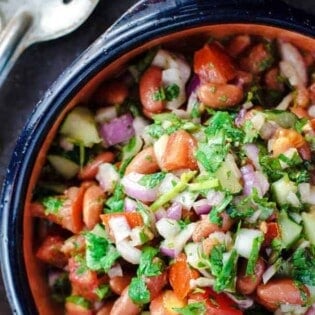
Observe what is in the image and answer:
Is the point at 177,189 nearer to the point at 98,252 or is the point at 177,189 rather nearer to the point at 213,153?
the point at 213,153

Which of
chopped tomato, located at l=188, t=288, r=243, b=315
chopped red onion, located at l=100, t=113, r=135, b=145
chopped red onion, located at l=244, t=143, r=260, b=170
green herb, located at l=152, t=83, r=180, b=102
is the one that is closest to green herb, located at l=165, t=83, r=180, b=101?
green herb, located at l=152, t=83, r=180, b=102

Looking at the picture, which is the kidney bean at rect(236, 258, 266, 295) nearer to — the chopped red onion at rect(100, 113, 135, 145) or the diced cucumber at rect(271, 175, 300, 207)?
the diced cucumber at rect(271, 175, 300, 207)

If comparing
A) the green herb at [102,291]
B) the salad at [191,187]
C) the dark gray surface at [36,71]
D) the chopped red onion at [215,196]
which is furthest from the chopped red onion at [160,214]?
the dark gray surface at [36,71]

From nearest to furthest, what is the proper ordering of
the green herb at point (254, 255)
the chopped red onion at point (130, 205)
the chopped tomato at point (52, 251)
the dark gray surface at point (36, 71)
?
the green herb at point (254, 255) → the chopped red onion at point (130, 205) → the chopped tomato at point (52, 251) → the dark gray surface at point (36, 71)

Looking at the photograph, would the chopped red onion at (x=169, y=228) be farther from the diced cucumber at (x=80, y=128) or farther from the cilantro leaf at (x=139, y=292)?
the diced cucumber at (x=80, y=128)

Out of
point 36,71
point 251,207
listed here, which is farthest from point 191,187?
point 36,71
